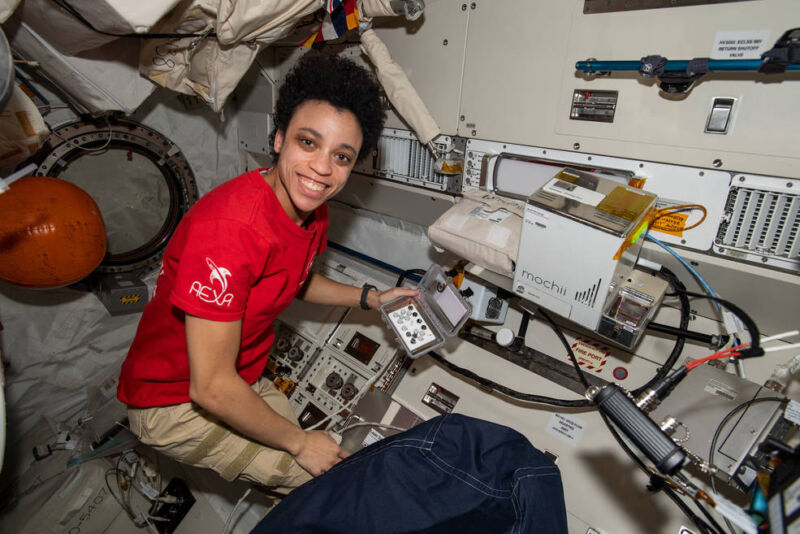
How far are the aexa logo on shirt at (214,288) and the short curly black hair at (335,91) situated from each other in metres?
0.59

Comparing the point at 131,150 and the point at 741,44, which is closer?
the point at 741,44

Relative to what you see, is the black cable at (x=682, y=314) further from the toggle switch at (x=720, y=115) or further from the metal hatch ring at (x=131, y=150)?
the metal hatch ring at (x=131, y=150)

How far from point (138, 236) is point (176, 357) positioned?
1.60 metres

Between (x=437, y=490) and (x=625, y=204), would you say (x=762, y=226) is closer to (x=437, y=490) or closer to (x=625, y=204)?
(x=625, y=204)

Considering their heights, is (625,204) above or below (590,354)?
above

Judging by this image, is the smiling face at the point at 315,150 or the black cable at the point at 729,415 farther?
the smiling face at the point at 315,150

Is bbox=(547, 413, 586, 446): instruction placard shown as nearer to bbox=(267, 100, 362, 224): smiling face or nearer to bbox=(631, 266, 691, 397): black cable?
bbox=(631, 266, 691, 397): black cable

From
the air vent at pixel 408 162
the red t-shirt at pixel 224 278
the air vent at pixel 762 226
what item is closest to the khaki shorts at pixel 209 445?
Answer: the red t-shirt at pixel 224 278

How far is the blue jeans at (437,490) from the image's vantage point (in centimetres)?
116

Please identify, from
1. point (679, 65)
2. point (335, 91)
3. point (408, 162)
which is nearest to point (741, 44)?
point (679, 65)

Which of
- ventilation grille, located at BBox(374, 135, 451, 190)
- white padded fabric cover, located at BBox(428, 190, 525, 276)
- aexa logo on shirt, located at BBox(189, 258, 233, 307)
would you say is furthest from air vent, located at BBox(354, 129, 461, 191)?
aexa logo on shirt, located at BBox(189, 258, 233, 307)

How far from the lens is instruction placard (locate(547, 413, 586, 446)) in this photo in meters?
1.63

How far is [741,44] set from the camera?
1.14 m

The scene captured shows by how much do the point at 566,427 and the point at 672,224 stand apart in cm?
86
